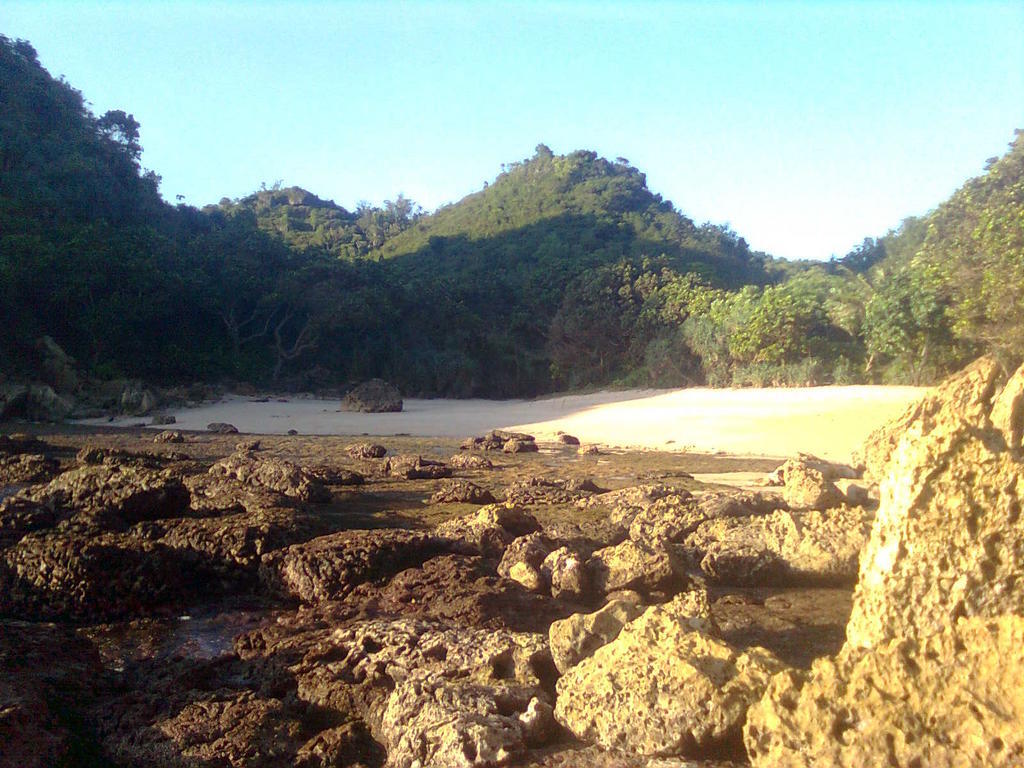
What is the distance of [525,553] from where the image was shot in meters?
5.98

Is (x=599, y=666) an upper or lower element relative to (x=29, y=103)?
lower

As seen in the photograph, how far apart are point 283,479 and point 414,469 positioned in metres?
2.61

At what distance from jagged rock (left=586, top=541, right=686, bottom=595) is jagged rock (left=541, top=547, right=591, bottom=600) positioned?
0.07 metres

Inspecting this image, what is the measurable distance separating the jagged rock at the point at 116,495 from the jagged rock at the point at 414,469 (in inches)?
157

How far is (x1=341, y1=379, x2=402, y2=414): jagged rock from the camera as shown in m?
26.5

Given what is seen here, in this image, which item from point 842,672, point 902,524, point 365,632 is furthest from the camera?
point 365,632

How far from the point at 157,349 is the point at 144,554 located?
100 feet

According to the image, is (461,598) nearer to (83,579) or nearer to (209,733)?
(209,733)

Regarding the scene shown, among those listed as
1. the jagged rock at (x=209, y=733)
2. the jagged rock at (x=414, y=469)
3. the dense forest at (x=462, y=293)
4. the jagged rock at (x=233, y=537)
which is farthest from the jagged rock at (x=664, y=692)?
the dense forest at (x=462, y=293)

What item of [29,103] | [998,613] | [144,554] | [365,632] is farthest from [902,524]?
[29,103]

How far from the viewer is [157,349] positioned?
33.8 metres

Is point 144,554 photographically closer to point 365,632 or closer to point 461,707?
point 365,632

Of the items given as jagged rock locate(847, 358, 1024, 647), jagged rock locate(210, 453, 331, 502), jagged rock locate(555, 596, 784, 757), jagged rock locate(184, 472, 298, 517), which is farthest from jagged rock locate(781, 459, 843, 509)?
jagged rock locate(210, 453, 331, 502)

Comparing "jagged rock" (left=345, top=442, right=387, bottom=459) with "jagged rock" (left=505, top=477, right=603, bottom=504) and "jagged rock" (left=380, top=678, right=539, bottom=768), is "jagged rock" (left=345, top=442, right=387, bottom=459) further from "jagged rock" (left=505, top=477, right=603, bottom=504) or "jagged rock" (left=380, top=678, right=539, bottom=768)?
"jagged rock" (left=380, top=678, right=539, bottom=768)
